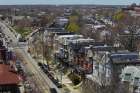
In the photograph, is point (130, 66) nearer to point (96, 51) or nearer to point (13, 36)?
point (96, 51)

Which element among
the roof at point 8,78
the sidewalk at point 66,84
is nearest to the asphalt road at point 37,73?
the sidewalk at point 66,84

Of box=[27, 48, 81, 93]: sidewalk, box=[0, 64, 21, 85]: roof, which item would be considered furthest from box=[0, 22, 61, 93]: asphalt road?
box=[0, 64, 21, 85]: roof

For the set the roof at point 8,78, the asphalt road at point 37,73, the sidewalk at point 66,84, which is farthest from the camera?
the asphalt road at point 37,73

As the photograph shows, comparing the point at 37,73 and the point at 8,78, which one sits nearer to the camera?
the point at 8,78

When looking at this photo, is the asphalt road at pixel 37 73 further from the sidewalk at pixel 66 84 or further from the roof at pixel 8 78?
the roof at pixel 8 78

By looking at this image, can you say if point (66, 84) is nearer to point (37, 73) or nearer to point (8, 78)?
point (37, 73)

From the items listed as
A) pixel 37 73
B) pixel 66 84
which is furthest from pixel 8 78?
pixel 37 73

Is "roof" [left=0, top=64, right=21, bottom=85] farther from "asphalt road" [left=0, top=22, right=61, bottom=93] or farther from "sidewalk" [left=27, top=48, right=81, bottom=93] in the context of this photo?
"sidewalk" [left=27, top=48, right=81, bottom=93]

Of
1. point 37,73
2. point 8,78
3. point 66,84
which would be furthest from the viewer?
point 37,73

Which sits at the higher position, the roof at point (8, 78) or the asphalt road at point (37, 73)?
the roof at point (8, 78)

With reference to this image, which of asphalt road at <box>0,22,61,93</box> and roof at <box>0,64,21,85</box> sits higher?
roof at <box>0,64,21,85</box>

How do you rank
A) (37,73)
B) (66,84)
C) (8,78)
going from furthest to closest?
(37,73) → (66,84) → (8,78)

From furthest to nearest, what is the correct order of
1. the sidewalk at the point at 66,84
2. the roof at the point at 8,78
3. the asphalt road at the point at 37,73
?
1. the asphalt road at the point at 37,73
2. the sidewalk at the point at 66,84
3. the roof at the point at 8,78

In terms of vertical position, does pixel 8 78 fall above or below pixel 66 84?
above
